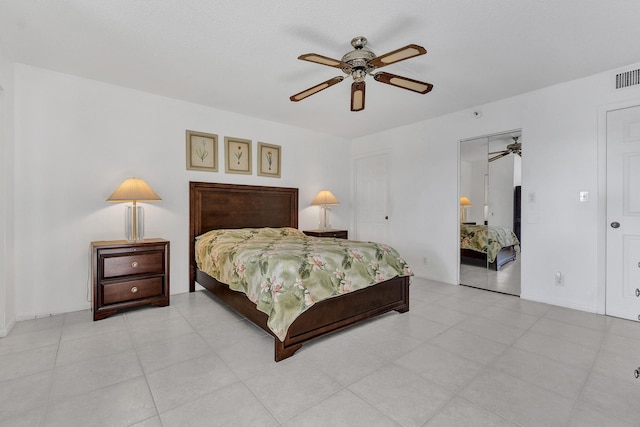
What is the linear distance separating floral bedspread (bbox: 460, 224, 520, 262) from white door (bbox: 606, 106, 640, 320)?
0.91m

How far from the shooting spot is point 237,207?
4.33 m

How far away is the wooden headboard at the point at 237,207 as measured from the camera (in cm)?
396

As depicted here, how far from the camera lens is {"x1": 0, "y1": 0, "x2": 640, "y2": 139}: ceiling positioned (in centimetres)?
210

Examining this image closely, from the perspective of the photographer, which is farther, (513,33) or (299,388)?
(513,33)

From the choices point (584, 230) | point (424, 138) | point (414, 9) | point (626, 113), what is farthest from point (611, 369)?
point (424, 138)

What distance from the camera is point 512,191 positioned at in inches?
150

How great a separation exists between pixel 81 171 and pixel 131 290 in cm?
141

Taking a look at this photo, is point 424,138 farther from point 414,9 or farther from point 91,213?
point 91,213

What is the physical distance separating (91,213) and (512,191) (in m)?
5.04

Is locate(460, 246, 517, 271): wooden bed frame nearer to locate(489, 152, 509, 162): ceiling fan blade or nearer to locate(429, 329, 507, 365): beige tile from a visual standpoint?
locate(489, 152, 509, 162): ceiling fan blade

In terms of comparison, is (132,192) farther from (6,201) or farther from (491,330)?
(491,330)

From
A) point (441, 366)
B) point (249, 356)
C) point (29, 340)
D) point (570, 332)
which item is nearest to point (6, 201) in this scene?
point (29, 340)

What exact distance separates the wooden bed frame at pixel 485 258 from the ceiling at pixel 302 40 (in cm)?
200

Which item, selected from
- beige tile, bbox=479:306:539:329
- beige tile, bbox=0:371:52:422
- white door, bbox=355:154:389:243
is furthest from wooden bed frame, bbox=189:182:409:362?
white door, bbox=355:154:389:243
